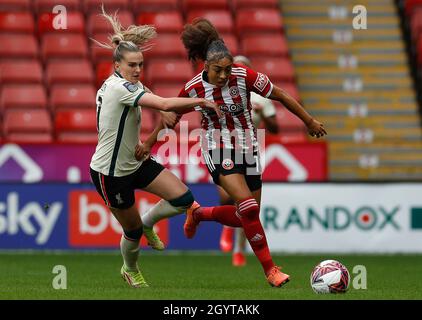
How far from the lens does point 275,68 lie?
53.7ft

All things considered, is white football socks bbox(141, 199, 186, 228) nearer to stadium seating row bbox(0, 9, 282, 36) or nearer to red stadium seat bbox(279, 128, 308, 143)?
red stadium seat bbox(279, 128, 308, 143)

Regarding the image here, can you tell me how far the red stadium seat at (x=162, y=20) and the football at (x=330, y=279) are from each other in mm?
8810

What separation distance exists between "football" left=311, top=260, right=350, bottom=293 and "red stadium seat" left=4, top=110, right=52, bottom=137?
7.33 metres

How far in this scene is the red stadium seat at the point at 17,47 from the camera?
16.0 meters

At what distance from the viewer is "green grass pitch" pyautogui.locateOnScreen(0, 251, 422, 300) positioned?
8.19 metres

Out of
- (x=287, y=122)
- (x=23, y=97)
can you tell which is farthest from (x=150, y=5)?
(x=287, y=122)

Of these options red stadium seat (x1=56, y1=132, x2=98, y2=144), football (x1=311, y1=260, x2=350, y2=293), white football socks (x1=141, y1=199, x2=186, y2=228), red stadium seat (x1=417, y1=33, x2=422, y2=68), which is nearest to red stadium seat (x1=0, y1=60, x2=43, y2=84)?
red stadium seat (x1=56, y1=132, x2=98, y2=144)

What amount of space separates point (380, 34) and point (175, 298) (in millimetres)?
10691

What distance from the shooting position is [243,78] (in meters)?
8.77

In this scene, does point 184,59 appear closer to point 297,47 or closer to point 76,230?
point 297,47

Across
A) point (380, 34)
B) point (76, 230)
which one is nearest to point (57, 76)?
point (76, 230)

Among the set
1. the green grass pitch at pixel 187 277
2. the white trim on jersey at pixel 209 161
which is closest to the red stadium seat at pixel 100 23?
the green grass pitch at pixel 187 277

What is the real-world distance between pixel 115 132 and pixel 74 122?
20.9ft

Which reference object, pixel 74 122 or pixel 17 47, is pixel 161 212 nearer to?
pixel 74 122
